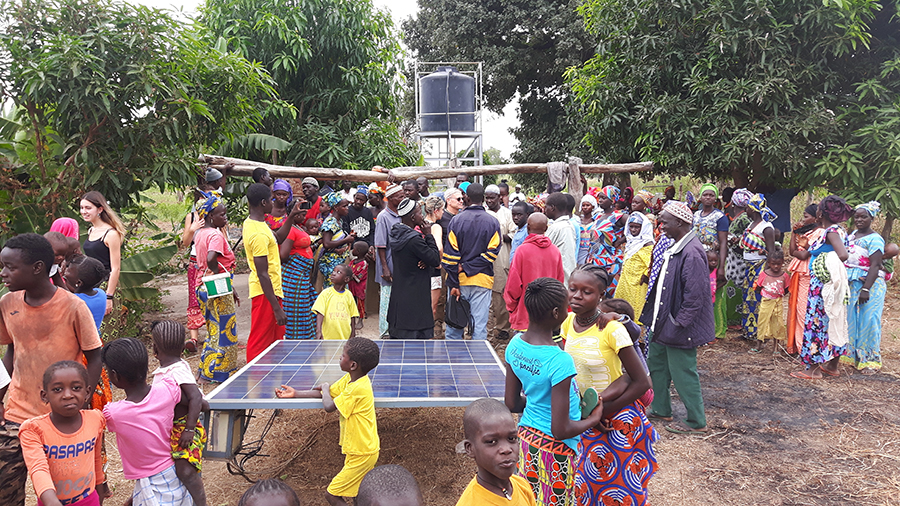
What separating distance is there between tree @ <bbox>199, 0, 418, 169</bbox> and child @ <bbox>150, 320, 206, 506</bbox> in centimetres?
753

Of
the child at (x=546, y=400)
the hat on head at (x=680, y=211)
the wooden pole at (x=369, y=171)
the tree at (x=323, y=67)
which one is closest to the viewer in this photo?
the child at (x=546, y=400)

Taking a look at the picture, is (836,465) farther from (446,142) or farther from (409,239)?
(446,142)

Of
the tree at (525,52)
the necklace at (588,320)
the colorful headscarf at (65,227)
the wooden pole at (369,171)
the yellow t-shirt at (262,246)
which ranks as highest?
the tree at (525,52)

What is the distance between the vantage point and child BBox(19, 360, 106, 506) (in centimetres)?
242

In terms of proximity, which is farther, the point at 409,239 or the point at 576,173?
the point at 576,173

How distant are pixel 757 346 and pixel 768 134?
322 centimetres

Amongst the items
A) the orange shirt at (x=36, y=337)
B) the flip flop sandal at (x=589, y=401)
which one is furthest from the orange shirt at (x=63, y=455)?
the flip flop sandal at (x=589, y=401)

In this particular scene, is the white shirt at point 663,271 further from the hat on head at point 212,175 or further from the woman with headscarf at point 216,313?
the hat on head at point 212,175

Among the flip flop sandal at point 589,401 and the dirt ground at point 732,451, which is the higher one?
the flip flop sandal at point 589,401

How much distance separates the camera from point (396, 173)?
8.85 meters

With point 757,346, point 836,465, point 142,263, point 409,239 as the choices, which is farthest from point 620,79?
point 142,263

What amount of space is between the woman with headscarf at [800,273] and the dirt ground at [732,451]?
30.4 inches

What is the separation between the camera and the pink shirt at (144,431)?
268cm

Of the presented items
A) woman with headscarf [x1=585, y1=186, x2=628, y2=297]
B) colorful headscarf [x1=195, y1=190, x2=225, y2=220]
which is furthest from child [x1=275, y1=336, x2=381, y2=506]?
woman with headscarf [x1=585, y1=186, x2=628, y2=297]
